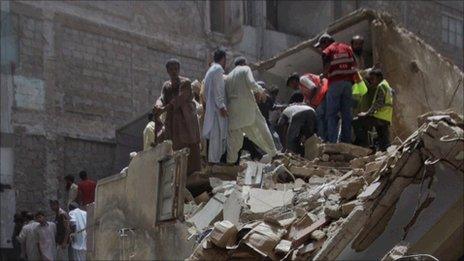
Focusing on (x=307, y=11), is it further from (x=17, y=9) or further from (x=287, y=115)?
(x=287, y=115)

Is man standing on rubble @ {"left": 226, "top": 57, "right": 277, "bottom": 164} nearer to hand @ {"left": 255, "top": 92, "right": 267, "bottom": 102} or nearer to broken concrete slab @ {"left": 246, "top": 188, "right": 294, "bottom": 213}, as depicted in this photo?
hand @ {"left": 255, "top": 92, "right": 267, "bottom": 102}

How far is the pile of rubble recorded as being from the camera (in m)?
5.13

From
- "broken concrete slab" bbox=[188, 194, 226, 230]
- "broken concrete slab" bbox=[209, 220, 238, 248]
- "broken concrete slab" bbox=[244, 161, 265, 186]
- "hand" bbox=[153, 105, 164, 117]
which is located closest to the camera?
"broken concrete slab" bbox=[209, 220, 238, 248]

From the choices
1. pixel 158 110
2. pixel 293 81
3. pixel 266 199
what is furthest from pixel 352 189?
pixel 293 81

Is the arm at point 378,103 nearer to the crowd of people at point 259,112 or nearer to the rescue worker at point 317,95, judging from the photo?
the crowd of people at point 259,112

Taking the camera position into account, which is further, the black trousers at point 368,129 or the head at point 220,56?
the black trousers at point 368,129

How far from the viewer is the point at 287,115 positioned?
963cm

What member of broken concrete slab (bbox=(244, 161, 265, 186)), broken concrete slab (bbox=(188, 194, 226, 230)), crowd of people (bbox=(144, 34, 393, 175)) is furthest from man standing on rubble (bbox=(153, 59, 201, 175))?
broken concrete slab (bbox=(188, 194, 226, 230))

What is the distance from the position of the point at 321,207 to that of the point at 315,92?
3.78 m

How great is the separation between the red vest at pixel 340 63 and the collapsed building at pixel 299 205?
2.63 ft

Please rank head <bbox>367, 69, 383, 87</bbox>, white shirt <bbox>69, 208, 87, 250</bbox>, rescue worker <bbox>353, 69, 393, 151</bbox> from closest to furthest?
rescue worker <bbox>353, 69, 393, 151</bbox> → head <bbox>367, 69, 383, 87</bbox> → white shirt <bbox>69, 208, 87, 250</bbox>

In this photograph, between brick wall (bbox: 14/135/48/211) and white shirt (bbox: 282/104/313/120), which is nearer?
white shirt (bbox: 282/104/313/120)

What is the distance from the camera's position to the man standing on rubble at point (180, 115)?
8055 millimetres

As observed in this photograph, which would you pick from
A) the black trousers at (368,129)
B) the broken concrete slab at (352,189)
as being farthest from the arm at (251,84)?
the broken concrete slab at (352,189)
